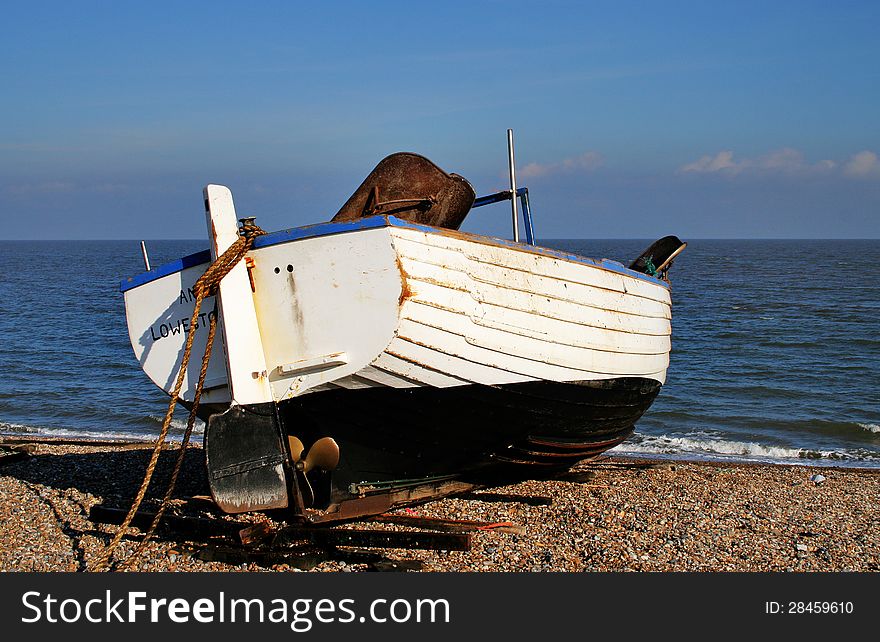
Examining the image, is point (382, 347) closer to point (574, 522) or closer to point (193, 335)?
point (193, 335)

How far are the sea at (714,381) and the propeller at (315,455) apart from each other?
7492 millimetres

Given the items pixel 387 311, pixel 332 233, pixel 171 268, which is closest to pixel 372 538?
pixel 387 311

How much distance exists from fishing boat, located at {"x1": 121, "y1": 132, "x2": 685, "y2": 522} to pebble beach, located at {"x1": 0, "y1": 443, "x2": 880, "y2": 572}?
610 millimetres

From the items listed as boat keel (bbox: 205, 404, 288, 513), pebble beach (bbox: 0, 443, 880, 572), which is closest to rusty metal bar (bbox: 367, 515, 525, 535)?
pebble beach (bbox: 0, 443, 880, 572)

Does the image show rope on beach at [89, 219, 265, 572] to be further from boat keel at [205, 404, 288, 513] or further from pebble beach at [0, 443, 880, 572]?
boat keel at [205, 404, 288, 513]

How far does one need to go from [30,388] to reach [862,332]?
23.4m

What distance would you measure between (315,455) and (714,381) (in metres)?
14.8

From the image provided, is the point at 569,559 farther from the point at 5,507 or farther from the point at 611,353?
the point at 5,507

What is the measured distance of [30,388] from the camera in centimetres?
1973

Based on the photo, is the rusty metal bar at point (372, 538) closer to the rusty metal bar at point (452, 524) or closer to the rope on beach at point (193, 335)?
the rusty metal bar at point (452, 524)

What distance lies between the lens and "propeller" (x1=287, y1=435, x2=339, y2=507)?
6809 mm

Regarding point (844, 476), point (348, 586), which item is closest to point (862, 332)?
point (844, 476)

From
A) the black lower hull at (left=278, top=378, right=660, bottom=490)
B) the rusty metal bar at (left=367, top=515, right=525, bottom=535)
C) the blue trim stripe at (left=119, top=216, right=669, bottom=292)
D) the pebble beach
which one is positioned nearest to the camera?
the blue trim stripe at (left=119, top=216, right=669, bottom=292)

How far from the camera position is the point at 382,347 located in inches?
247
